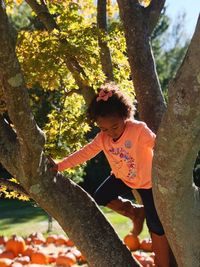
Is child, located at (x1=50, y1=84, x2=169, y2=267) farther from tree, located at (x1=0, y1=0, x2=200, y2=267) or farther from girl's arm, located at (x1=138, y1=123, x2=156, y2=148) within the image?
tree, located at (x1=0, y1=0, x2=200, y2=267)

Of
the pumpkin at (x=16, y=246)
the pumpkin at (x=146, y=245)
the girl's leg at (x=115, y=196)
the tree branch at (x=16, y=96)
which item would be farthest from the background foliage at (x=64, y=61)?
the pumpkin at (x=146, y=245)

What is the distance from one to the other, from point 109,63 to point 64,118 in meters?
0.66

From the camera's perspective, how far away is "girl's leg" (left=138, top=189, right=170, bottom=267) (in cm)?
302

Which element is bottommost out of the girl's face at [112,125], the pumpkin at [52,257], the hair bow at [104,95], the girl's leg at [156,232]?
the pumpkin at [52,257]

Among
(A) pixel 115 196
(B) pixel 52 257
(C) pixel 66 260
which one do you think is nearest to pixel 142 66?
(A) pixel 115 196

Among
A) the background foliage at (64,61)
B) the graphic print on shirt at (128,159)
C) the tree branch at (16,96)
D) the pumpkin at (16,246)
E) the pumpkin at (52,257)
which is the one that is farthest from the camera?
the pumpkin at (16,246)

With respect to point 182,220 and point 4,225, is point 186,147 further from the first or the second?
point 4,225

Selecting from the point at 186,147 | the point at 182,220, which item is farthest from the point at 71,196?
the point at 186,147

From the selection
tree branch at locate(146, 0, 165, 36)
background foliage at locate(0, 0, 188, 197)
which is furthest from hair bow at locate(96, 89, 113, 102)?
tree branch at locate(146, 0, 165, 36)

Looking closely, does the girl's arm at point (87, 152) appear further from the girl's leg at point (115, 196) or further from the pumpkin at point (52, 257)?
the pumpkin at point (52, 257)

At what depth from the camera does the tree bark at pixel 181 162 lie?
1841 mm

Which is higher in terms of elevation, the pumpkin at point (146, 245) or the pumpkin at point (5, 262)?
the pumpkin at point (5, 262)

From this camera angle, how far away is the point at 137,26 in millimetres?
3836

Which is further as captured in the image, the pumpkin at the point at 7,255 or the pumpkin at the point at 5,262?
the pumpkin at the point at 7,255
